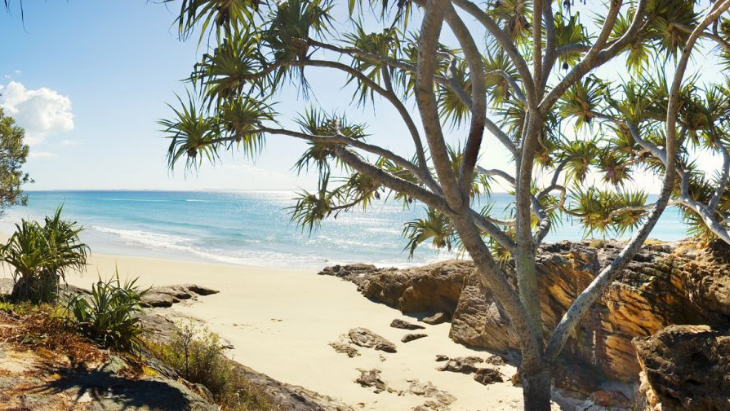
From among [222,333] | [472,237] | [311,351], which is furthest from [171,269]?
[472,237]

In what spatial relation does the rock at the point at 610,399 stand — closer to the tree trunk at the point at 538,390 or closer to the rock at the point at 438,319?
the tree trunk at the point at 538,390

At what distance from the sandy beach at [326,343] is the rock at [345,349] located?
94mm

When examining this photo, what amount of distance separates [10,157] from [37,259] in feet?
37.0

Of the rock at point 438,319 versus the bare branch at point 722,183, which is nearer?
the bare branch at point 722,183

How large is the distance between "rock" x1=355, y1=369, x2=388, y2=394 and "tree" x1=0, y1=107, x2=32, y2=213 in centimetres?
1209

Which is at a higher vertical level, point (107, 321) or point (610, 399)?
point (107, 321)

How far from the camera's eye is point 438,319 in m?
10.3

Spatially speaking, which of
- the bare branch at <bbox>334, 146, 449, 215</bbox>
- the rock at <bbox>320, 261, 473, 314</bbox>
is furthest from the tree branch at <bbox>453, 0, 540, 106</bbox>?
the rock at <bbox>320, 261, 473, 314</bbox>

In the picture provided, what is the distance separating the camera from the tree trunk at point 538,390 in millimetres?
4984

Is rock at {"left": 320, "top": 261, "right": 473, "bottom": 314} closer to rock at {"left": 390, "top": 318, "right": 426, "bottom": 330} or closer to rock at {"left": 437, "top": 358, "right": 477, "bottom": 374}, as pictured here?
rock at {"left": 390, "top": 318, "right": 426, "bottom": 330}

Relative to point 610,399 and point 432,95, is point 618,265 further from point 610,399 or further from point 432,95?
point 432,95

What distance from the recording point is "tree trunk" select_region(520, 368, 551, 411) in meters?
4.98

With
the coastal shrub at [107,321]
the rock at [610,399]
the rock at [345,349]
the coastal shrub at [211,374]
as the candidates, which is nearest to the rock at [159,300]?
→ the rock at [345,349]

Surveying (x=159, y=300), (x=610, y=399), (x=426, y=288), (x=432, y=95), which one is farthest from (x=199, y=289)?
(x=432, y=95)
